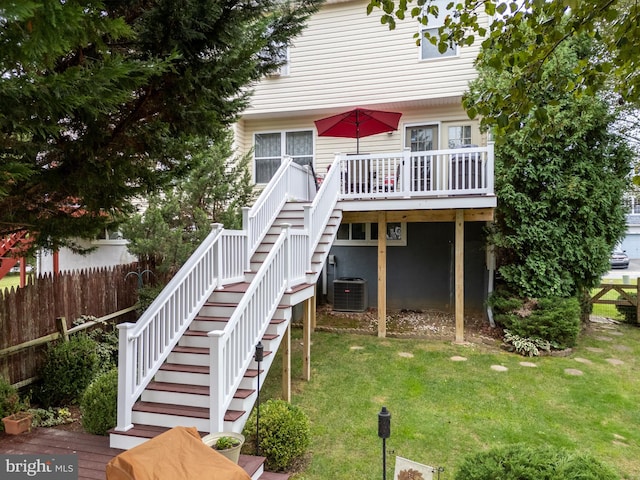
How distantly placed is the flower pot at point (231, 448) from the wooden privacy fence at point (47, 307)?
3.30 meters

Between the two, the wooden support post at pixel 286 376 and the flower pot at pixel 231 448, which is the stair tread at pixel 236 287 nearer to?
the wooden support post at pixel 286 376

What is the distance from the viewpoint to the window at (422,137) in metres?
10.3

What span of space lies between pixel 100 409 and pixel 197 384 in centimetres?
103

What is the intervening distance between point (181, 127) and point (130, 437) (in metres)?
3.07

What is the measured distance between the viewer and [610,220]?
844 centimetres

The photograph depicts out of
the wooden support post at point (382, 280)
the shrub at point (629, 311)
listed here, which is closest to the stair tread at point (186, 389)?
the wooden support post at point (382, 280)

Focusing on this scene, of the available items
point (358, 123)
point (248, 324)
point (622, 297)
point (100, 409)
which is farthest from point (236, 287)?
point (622, 297)

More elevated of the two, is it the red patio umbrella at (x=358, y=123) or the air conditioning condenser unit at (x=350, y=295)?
the red patio umbrella at (x=358, y=123)

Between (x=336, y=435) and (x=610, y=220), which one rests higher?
(x=610, y=220)

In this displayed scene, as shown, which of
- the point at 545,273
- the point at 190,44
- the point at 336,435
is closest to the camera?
the point at 190,44

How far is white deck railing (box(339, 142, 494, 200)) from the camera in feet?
26.6

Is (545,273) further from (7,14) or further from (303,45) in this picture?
(7,14)

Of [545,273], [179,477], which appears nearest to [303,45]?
[545,273]

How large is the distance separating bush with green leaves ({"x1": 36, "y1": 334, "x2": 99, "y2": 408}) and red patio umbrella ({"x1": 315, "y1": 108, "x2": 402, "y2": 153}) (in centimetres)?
631
